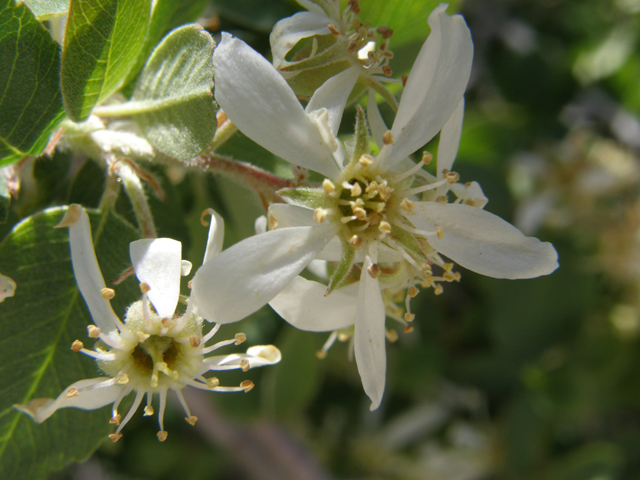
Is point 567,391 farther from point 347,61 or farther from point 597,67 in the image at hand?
point 347,61

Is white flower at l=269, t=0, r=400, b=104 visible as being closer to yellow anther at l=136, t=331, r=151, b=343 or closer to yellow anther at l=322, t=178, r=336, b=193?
yellow anther at l=322, t=178, r=336, b=193

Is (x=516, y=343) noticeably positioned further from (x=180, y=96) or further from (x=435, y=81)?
(x=180, y=96)

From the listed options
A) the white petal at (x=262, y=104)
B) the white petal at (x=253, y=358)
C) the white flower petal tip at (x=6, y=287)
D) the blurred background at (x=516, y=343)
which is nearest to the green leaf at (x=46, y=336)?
the white flower petal tip at (x=6, y=287)

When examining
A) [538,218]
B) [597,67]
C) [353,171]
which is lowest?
[538,218]

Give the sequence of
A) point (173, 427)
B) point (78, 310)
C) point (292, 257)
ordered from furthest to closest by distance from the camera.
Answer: point (173, 427) < point (78, 310) < point (292, 257)

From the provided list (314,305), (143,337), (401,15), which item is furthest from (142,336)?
(401,15)

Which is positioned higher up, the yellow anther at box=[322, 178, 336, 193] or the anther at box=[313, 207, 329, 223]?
the yellow anther at box=[322, 178, 336, 193]

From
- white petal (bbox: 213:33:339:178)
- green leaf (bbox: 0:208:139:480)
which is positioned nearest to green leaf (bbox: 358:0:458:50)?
white petal (bbox: 213:33:339:178)

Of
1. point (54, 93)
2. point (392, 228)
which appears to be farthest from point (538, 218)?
point (54, 93)
